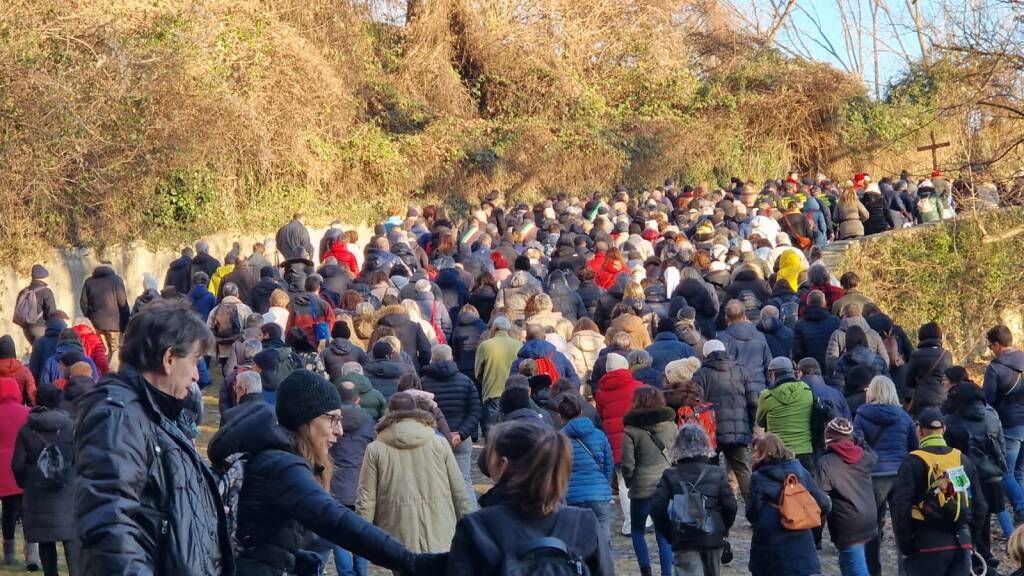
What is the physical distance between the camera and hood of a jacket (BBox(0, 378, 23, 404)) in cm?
1005

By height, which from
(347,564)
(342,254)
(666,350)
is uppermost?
(342,254)

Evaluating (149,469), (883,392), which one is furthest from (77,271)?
(149,469)

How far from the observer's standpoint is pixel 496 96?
115 ft

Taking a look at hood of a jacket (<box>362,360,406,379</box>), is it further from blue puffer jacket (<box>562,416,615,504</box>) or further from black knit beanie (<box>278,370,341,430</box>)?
black knit beanie (<box>278,370,341,430</box>)

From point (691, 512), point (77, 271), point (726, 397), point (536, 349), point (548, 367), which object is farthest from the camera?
point (77, 271)

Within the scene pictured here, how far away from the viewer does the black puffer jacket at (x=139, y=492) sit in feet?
11.6

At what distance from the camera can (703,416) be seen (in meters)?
10.8

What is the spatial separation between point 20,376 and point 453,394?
3530mm

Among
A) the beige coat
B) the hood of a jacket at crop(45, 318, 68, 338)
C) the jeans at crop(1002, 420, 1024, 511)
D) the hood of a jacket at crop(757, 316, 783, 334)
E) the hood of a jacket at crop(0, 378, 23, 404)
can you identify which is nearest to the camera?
the beige coat

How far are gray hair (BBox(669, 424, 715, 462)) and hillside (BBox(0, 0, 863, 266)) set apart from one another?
13255 mm

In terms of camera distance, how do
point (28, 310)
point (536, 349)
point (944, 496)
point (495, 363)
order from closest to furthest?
point (944, 496)
point (536, 349)
point (495, 363)
point (28, 310)

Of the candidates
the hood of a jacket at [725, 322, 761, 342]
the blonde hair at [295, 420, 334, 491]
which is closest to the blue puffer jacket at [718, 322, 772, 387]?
the hood of a jacket at [725, 322, 761, 342]

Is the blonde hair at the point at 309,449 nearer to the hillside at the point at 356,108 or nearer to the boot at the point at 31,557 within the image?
the boot at the point at 31,557

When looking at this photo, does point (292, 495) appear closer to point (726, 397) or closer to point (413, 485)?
point (413, 485)
